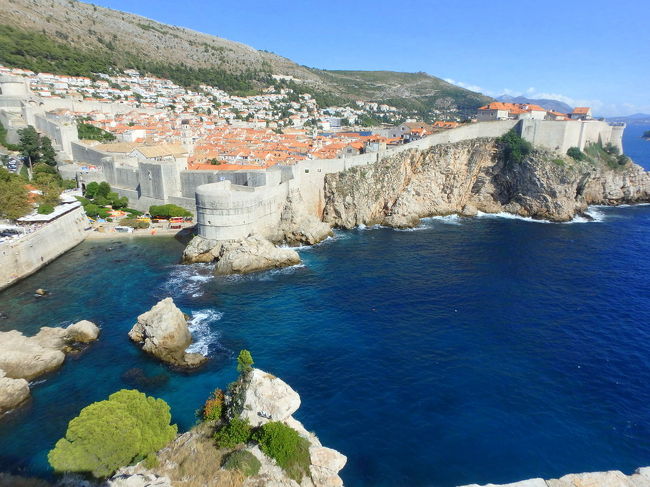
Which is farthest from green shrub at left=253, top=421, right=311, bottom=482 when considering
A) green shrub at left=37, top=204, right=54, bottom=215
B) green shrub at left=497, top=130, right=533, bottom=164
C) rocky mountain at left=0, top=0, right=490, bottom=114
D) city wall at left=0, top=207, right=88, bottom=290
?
rocky mountain at left=0, top=0, right=490, bottom=114

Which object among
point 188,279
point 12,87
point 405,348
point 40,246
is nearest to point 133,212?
point 40,246

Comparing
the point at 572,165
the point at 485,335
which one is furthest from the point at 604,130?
the point at 485,335

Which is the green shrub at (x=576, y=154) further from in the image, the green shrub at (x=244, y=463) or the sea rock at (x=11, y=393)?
the sea rock at (x=11, y=393)

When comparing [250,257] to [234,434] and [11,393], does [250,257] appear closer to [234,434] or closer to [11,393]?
[11,393]

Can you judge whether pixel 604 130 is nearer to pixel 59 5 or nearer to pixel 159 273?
pixel 159 273

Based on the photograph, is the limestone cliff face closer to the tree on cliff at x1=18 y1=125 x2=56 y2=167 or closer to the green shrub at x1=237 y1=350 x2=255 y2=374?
the tree on cliff at x1=18 y1=125 x2=56 y2=167
